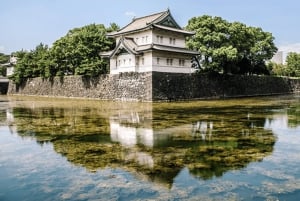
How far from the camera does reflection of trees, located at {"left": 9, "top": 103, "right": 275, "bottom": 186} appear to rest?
19.6 ft

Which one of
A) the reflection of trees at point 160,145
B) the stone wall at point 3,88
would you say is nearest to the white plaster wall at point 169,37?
the reflection of trees at point 160,145

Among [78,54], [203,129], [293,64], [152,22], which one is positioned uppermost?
[152,22]

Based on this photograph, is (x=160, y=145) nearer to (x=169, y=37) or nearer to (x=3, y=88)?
(x=169, y=37)

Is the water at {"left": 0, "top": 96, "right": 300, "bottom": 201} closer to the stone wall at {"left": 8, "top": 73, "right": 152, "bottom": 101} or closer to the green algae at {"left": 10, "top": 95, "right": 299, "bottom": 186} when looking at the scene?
the green algae at {"left": 10, "top": 95, "right": 299, "bottom": 186}

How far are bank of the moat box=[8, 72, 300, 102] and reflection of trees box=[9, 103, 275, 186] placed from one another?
1419cm

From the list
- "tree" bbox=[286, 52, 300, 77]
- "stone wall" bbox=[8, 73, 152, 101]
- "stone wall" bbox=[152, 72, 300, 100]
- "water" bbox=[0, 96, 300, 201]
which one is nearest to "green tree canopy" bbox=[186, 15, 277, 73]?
"stone wall" bbox=[152, 72, 300, 100]

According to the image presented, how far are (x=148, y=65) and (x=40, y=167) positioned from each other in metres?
21.3

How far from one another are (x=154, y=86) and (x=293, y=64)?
39.9m

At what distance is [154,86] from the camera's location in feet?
83.8

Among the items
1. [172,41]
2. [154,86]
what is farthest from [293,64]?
[154,86]

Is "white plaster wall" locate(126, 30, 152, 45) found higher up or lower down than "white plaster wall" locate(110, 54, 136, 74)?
higher up

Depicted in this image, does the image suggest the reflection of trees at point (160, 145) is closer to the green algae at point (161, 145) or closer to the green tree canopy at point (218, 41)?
the green algae at point (161, 145)

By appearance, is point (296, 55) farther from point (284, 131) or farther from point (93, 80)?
point (284, 131)

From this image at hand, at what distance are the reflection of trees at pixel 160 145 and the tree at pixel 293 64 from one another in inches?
1927
